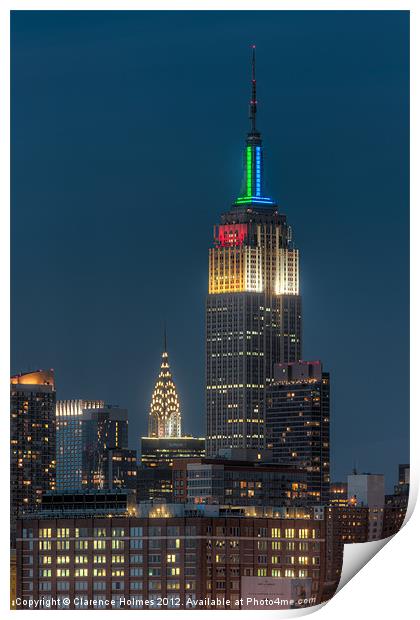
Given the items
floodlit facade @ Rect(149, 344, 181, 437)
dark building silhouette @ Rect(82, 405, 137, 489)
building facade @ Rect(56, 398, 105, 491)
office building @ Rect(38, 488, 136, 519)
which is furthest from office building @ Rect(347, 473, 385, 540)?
building facade @ Rect(56, 398, 105, 491)

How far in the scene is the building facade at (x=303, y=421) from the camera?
525 inches

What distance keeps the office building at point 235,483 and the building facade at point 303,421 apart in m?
0.15

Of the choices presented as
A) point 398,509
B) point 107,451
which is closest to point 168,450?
point 107,451

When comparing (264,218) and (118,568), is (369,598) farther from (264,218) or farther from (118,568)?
(264,218)

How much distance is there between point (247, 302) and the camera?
1179 cm

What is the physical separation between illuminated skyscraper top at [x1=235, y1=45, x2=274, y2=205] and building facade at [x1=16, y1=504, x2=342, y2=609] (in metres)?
1.58

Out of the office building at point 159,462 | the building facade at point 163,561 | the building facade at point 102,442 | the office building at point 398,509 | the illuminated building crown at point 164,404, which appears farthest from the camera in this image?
the office building at point 159,462

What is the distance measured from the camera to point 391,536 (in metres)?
7.29

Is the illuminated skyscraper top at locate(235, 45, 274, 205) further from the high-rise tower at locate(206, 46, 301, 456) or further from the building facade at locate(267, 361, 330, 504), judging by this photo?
the building facade at locate(267, 361, 330, 504)

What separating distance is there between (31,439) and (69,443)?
16.7 inches

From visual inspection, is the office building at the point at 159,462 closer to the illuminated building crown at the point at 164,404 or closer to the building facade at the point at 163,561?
the illuminated building crown at the point at 164,404

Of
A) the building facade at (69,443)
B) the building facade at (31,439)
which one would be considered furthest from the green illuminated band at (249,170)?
the building facade at (69,443)

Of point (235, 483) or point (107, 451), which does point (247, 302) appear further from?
point (235, 483)
